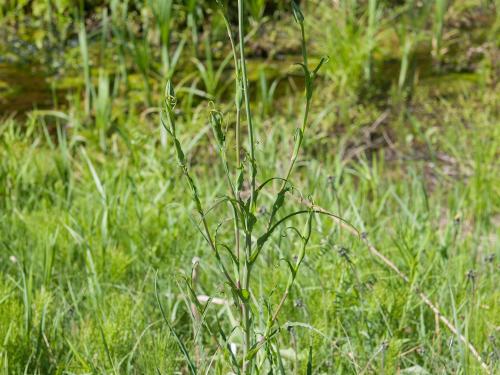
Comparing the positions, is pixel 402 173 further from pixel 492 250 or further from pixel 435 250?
pixel 435 250

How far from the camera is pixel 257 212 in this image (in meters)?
2.43

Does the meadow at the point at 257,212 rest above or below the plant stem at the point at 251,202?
below

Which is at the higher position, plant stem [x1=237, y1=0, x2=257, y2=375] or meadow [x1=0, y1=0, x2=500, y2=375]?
plant stem [x1=237, y1=0, x2=257, y2=375]

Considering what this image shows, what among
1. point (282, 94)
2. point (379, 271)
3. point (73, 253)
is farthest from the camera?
point (282, 94)

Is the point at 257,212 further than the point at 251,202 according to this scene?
Yes

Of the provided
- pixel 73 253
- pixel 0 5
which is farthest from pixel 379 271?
pixel 0 5

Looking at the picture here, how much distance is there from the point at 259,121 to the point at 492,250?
5.38 ft

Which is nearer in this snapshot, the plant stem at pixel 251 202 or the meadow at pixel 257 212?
the plant stem at pixel 251 202

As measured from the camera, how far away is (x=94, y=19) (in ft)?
18.1

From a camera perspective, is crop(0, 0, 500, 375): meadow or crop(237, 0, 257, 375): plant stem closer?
crop(237, 0, 257, 375): plant stem

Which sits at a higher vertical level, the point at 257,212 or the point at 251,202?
the point at 251,202

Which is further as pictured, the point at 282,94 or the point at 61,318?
the point at 282,94

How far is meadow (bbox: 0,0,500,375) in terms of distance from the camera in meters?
1.45

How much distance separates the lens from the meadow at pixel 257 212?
1.45 metres
